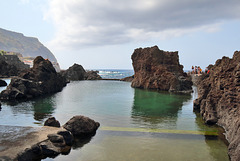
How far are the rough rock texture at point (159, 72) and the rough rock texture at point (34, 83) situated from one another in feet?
87.3

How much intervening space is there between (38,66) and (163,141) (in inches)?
1447

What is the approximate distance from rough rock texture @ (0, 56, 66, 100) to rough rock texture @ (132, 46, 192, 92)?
2660 centimetres

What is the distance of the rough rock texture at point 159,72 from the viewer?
165 feet

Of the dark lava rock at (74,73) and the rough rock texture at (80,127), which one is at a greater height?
the dark lava rock at (74,73)

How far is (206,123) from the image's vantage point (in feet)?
62.2

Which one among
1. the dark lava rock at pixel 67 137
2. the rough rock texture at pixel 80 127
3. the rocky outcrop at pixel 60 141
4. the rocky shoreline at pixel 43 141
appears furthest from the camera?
the rough rock texture at pixel 80 127

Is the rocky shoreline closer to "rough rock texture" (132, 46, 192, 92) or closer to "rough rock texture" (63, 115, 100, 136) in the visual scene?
"rough rock texture" (63, 115, 100, 136)

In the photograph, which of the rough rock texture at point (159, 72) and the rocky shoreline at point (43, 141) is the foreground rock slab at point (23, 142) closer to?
the rocky shoreline at point (43, 141)

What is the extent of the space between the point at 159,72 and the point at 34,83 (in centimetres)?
3500

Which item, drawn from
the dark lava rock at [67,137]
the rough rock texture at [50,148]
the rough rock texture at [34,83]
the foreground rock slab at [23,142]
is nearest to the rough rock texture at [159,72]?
the rough rock texture at [34,83]

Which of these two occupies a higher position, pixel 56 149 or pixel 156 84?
pixel 156 84

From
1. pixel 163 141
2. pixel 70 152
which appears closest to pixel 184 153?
pixel 163 141

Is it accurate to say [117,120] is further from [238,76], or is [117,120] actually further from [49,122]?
[238,76]

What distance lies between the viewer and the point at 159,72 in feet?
180
